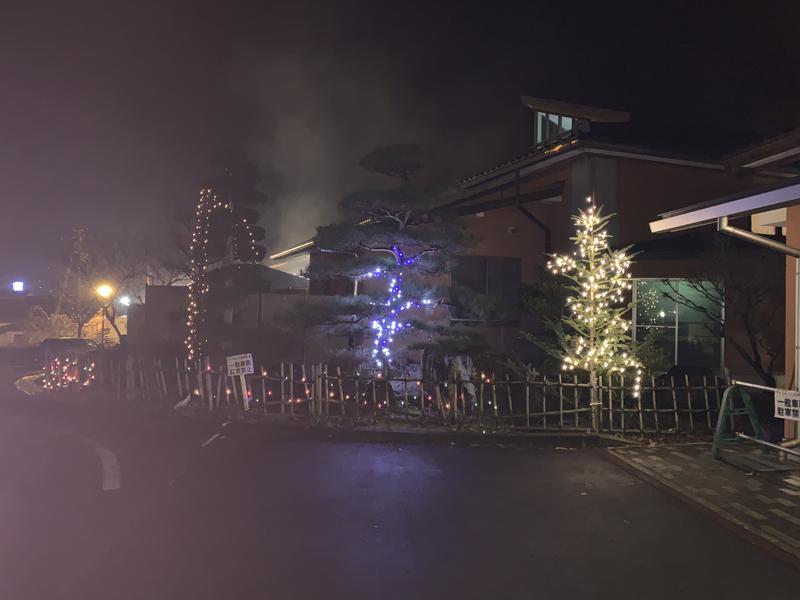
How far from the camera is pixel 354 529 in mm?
4980

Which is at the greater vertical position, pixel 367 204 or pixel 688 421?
pixel 367 204

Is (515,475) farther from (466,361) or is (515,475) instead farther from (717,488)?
(466,361)

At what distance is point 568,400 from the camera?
9195mm

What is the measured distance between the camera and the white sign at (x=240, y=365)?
9.41 meters

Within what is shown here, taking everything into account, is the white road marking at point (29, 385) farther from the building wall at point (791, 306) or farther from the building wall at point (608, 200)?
the building wall at point (791, 306)

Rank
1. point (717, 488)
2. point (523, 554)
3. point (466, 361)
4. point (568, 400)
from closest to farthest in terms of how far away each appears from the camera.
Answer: point (523, 554), point (717, 488), point (568, 400), point (466, 361)

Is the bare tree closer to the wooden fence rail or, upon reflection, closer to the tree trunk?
the wooden fence rail

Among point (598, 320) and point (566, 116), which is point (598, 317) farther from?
point (566, 116)

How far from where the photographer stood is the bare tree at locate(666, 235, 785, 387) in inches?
381

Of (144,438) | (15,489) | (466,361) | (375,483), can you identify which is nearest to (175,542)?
(375,483)

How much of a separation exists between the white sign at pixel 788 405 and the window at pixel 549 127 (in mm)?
9308

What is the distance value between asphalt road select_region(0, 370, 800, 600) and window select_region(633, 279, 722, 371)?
599 centimetres

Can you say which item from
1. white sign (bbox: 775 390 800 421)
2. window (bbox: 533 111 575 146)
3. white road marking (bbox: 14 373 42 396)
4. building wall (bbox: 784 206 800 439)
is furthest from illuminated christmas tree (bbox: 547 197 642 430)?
white road marking (bbox: 14 373 42 396)

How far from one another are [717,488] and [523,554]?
2.71m
